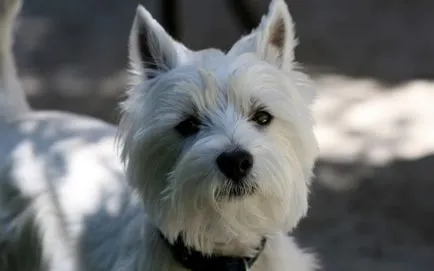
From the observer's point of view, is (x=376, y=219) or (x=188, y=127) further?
(x=376, y=219)

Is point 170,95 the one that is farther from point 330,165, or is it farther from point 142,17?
point 330,165

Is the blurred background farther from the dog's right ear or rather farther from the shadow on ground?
the dog's right ear

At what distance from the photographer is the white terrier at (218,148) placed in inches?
74.9

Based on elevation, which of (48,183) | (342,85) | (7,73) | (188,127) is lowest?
(342,85)

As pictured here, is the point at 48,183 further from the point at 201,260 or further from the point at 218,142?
the point at 218,142

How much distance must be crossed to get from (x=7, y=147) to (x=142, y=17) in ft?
2.05

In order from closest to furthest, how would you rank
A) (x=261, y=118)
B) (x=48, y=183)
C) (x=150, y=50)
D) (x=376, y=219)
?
(x=261, y=118)
(x=150, y=50)
(x=48, y=183)
(x=376, y=219)

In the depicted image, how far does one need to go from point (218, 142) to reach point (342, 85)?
8.05 feet

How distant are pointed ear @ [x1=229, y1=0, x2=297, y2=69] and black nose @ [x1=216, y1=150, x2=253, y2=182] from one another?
29cm

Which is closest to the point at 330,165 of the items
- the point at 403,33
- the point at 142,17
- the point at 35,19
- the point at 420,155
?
the point at 420,155

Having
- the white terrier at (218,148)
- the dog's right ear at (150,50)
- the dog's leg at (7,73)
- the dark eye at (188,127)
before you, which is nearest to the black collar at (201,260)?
the white terrier at (218,148)

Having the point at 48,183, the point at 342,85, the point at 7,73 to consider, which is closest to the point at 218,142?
the point at 48,183

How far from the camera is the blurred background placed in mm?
3277

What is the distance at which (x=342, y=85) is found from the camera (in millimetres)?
4285
